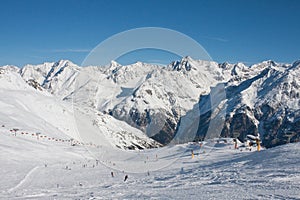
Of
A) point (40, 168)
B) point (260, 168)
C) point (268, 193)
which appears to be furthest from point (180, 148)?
point (268, 193)

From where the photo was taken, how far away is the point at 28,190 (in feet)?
83.1

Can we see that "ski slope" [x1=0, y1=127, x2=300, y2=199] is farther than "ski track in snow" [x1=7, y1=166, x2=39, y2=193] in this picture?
No

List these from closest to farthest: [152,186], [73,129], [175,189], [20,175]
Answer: [175,189], [152,186], [20,175], [73,129]

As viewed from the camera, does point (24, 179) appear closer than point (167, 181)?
No

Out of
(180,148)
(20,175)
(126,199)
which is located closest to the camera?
(126,199)

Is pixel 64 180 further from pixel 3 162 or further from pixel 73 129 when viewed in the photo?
pixel 73 129

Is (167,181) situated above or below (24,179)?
below

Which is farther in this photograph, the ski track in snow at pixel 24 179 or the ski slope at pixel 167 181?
the ski track in snow at pixel 24 179

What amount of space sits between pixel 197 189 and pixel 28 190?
43.6 feet

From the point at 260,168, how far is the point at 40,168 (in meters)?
24.3

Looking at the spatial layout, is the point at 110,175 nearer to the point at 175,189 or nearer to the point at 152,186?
the point at 152,186

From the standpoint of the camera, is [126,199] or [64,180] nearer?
[126,199]

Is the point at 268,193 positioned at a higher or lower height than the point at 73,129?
lower

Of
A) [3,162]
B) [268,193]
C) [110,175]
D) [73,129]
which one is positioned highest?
[73,129]
